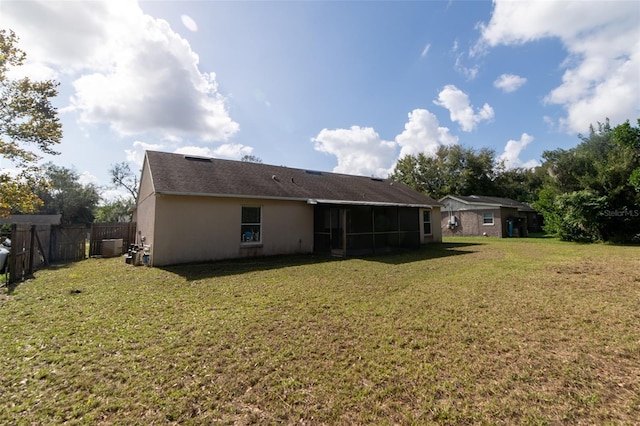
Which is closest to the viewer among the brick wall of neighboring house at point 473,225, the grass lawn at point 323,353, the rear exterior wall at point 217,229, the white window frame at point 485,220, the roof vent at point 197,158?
the grass lawn at point 323,353

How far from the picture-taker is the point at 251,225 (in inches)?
477

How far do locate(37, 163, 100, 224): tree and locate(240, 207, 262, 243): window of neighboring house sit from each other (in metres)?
45.5

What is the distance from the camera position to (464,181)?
38094 millimetres

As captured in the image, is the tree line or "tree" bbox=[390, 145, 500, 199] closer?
the tree line

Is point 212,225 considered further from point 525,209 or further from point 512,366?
point 525,209

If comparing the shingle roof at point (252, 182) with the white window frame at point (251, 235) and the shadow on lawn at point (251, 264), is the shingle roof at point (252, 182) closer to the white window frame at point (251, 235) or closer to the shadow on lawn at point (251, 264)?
the white window frame at point (251, 235)

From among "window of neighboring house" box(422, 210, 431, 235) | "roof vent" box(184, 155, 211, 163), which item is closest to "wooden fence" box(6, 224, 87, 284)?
"roof vent" box(184, 155, 211, 163)

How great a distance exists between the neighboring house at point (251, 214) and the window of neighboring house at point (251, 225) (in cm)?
4

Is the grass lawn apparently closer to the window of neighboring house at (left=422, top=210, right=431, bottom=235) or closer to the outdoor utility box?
the outdoor utility box

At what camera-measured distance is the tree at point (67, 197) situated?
42.4 metres

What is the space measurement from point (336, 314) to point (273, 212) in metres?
8.04

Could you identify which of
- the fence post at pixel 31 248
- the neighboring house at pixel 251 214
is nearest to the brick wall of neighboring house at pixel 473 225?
the neighboring house at pixel 251 214

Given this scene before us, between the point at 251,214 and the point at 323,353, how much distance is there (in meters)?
9.17

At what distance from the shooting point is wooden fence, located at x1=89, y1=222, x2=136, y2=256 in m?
14.0
